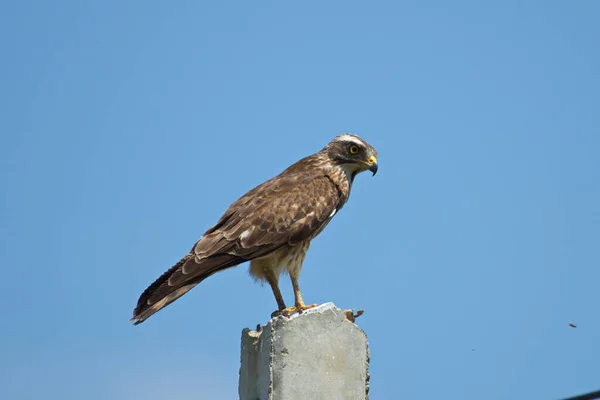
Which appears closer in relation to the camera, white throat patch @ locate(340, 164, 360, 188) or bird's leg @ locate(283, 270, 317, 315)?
bird's leg @ locate(283, 270, 317, 315)

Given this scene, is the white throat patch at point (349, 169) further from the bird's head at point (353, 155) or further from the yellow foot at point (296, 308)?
the yellow foot at point (296, 308)

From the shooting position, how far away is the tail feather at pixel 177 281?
6.70 m

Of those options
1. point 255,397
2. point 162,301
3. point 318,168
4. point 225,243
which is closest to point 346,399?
point 255,397

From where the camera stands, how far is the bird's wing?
7.02 m

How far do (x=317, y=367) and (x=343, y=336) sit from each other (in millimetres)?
279

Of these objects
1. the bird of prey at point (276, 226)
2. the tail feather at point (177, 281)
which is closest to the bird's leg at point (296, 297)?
the bird of prey at point (276, 226)

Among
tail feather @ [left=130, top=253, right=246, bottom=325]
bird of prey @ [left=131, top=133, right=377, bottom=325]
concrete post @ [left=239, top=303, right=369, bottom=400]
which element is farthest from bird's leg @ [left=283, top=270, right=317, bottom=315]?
concrete post @ [left=239, top=303, right=369, bottom=400]

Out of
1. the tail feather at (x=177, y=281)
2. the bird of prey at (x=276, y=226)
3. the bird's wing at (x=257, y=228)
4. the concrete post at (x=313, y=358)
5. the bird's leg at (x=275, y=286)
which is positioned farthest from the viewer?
the bird's leg at (x=275, y=286)

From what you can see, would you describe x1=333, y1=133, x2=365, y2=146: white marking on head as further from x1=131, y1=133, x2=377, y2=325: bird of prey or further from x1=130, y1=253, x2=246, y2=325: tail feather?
x1=130, y1=253, x2=246, y2=325: tail feather

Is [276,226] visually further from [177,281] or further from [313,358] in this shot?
[313,358]

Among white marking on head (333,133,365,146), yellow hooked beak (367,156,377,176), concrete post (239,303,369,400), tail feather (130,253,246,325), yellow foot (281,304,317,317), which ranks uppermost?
white marking on head (333,133,365,146)

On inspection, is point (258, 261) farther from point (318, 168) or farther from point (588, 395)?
point (588, 395)

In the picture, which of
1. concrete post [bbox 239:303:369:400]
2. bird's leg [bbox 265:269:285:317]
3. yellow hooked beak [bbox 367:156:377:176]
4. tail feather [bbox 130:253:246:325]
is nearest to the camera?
concrete post [bbox 239:303:369:400]

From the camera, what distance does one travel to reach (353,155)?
29.1 feet
